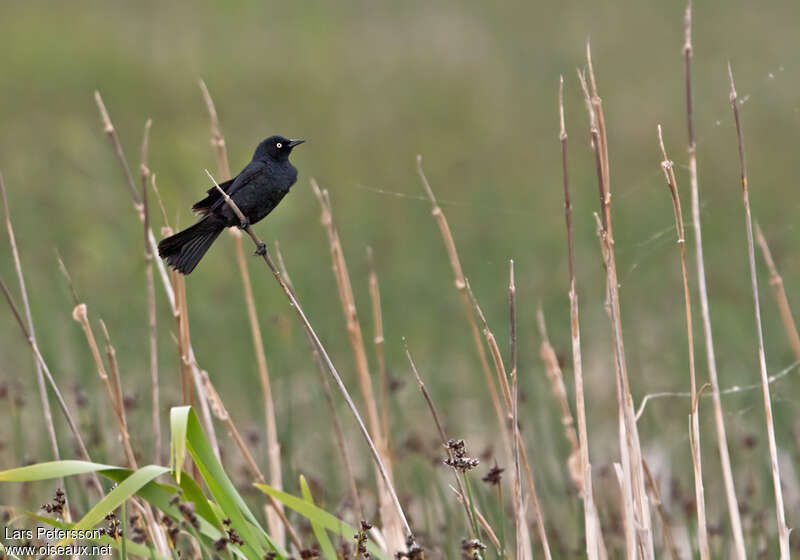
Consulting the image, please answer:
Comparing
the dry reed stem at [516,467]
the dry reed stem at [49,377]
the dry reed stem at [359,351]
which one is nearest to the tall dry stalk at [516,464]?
the dry reed stem at [516,467]

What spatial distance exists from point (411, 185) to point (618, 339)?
5.40m

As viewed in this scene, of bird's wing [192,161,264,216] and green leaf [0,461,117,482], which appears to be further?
bird's wing [192,161,264,216]

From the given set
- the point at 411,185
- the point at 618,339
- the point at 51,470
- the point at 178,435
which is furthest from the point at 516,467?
the point at 411,185

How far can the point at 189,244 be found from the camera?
65.7 inches

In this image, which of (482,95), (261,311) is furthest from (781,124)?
(261,311)

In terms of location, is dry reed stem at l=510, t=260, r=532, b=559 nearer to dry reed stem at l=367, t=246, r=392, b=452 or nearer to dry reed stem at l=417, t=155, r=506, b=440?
dry reed stem at l=417, t=155, r=506, b=440

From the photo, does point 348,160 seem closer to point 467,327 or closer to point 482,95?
point 482,95

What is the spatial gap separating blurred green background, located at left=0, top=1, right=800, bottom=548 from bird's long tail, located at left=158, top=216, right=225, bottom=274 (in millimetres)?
1510

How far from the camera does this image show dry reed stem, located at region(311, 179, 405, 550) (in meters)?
2.28

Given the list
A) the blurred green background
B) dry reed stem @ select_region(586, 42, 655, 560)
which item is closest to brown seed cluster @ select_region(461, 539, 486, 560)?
dry reed stem @ select_region(586, 42, 655, 560)

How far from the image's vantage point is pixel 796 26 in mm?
9852

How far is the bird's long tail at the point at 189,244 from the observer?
160 cm

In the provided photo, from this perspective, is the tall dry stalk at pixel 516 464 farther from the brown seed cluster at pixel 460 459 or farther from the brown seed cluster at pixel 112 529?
the brown seed cluster at pixel 112 529

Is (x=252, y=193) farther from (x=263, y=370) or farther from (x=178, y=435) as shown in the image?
(x=263, y=370)
